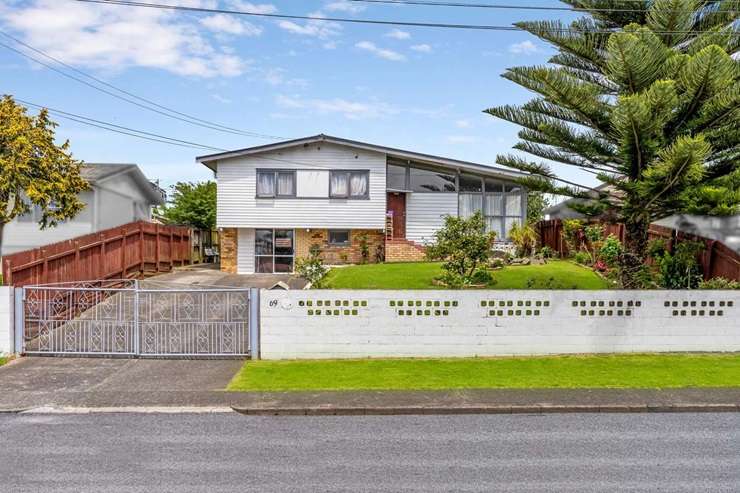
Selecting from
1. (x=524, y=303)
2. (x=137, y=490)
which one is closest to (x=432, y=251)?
(x=524, y=303)

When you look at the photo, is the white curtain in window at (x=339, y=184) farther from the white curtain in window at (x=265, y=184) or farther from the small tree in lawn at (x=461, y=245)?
the small tree in lawn at (x=461, y=245)

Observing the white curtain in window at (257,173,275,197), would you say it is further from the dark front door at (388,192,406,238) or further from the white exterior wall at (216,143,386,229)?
the dark front door at (388,192,406,238)

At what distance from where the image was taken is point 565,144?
12.2 m

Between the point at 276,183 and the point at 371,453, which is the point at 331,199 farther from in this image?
the point at 371,453

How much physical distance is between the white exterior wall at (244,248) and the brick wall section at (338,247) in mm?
1812


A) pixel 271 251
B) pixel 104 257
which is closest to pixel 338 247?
pixel 271 251

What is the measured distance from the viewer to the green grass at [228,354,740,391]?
336 inches

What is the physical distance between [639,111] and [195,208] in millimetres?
25765

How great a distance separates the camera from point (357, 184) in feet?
75.2

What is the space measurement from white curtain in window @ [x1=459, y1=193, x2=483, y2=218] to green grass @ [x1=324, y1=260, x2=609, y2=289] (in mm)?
4838

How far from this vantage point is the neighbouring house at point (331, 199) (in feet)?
74.8

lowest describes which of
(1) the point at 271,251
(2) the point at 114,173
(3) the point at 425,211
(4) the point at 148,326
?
(4) the point at 148,326

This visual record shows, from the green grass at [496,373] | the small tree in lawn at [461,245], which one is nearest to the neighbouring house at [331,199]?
the small tree in lawn at [461,245]

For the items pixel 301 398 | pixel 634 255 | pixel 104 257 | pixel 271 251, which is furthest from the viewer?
pixel 271 251
